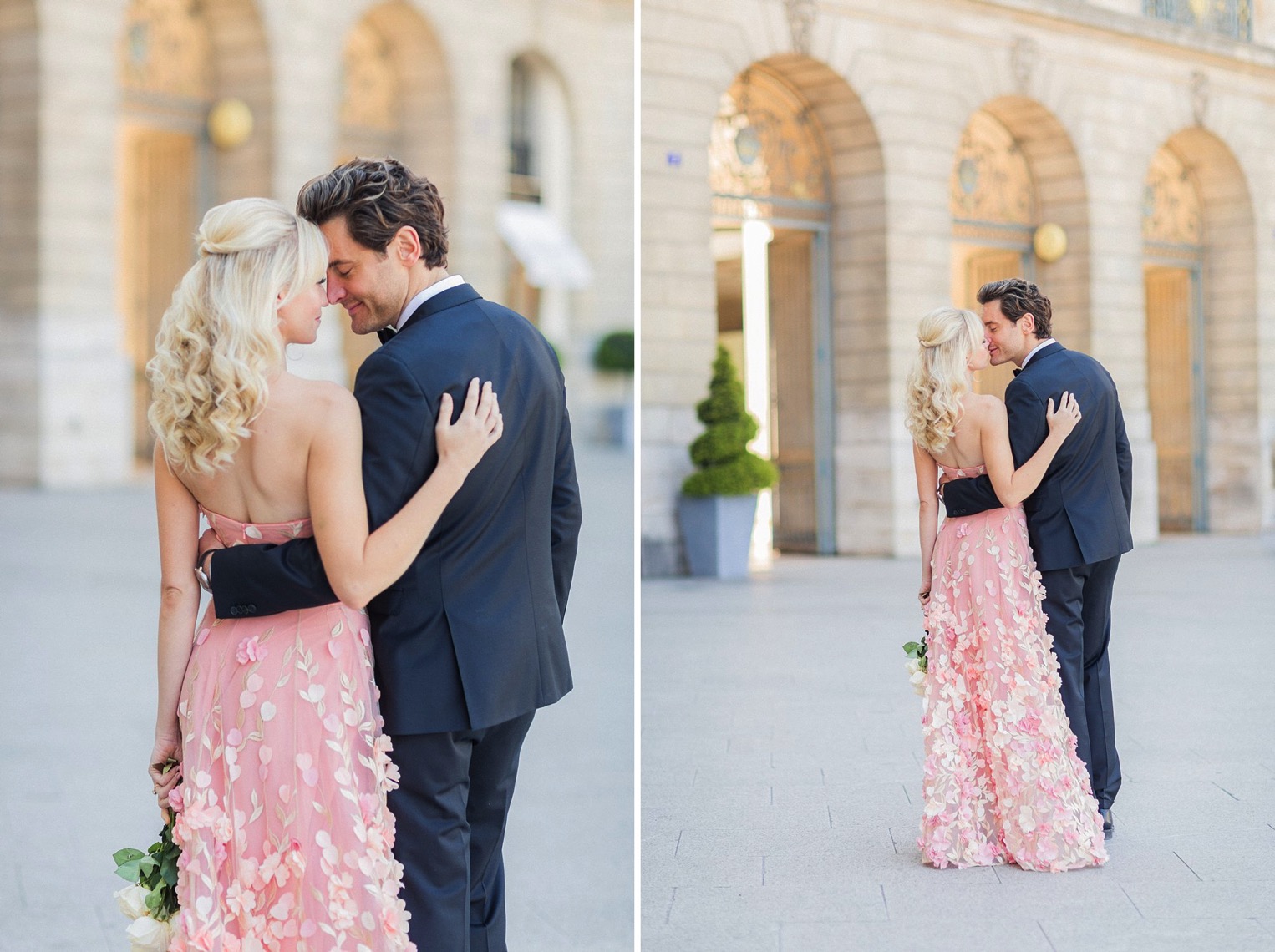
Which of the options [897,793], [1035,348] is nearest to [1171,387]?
[897,793]

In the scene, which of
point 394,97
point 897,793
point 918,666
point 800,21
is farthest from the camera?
point 394,97

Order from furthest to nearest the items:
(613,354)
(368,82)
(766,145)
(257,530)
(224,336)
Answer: (613,354) < (368,82) < (766,145) < (257,530) < (224,336)

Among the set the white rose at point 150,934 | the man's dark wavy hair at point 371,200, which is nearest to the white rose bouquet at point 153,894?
the white rose at point 150,934

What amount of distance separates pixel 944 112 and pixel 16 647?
10057 millimetres

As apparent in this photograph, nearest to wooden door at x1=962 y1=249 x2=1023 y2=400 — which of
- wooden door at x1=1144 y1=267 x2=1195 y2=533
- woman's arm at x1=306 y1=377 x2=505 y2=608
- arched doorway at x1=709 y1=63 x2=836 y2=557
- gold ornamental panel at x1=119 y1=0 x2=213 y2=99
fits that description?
arched doorway at x1=709 y1=63 x2=836 y2=557

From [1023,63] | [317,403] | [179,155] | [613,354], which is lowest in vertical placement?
[317,403]

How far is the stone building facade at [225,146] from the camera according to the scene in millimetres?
14773

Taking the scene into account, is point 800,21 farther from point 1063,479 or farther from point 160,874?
point 160,874

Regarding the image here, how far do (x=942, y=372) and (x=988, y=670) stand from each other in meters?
0.85

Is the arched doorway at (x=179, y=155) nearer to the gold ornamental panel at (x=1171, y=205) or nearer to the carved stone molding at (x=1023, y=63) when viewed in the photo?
the carved stone molding at (x=1023, y=63)

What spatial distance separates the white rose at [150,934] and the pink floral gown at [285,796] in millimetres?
61

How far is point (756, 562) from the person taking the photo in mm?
13703

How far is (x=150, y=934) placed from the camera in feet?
8.38

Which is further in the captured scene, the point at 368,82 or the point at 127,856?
the point at 368,82
